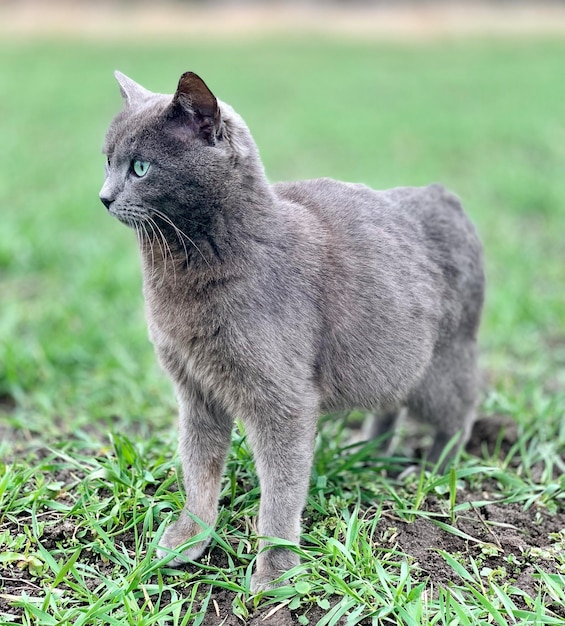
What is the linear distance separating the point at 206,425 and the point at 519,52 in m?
15.6

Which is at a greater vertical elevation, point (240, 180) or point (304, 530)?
point (240, 180)

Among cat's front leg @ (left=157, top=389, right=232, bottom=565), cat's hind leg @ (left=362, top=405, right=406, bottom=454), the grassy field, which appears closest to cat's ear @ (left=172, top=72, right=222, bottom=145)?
cat's front leg @ (left=157, top=389, right=232, bottom=565)

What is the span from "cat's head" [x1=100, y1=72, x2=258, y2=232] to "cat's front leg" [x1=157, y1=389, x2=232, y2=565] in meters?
0.58

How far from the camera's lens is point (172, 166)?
211 centimetres

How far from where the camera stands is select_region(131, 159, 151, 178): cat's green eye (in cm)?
213

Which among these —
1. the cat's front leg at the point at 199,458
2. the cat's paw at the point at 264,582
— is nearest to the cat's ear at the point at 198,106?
the cat's front leg at the point at 199,458

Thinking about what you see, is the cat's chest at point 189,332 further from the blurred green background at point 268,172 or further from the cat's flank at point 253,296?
the blurred green background at point 268,172

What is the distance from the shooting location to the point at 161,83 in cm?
1102

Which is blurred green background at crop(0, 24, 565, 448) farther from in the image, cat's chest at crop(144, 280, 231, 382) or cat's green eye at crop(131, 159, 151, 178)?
cat's green eye at crop(131, 159, 151, 178)

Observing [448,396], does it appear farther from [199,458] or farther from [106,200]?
[106,200]

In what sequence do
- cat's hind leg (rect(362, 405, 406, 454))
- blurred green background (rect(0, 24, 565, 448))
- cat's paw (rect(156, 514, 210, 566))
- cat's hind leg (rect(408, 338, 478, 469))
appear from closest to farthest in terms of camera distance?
cat's paw (rect(156, 514, 210, 566))
cat's hind leg (rect(408, 338, 478, 469))
cat's hind leg (rect(362, 405, 406, 454))
blurred green background (rect(0, 24, 565, 448))

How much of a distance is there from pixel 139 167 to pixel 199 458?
2.95ft

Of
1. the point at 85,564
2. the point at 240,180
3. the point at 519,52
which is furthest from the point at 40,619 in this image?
→ the point at 519,52

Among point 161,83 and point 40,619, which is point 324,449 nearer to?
point 40,619
